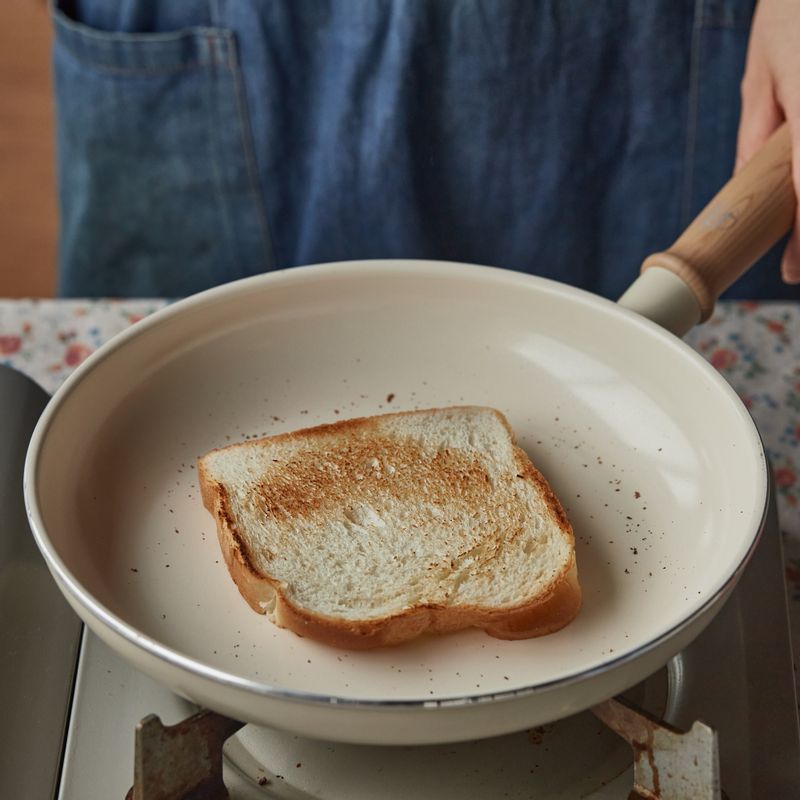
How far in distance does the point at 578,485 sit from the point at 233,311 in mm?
361

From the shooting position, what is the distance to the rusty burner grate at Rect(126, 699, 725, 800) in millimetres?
611

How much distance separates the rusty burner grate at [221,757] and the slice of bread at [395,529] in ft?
0.33

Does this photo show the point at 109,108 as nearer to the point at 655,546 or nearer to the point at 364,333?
the point at 364,333

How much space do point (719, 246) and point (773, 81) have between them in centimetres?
28

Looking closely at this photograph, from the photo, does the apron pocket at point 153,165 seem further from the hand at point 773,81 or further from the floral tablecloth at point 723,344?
the hand at point 773,81

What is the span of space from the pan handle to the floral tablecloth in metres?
0.22

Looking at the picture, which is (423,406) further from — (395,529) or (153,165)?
(153,165)

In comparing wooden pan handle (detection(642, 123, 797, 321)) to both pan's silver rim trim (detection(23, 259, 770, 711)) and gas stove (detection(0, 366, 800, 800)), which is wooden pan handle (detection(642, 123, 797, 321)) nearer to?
pan's silver rim trim (detection(23, 259, 770, 711))

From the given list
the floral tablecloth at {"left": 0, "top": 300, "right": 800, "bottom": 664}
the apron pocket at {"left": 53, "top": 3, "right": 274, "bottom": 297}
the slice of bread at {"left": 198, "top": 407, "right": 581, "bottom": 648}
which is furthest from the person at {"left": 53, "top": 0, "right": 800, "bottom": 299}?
the slice of bread at {"left": 198, "top": 407, "right": 581, "bottom": 648}

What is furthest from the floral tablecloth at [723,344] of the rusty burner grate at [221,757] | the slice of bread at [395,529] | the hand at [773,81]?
the rusty burner grate at [221,757]

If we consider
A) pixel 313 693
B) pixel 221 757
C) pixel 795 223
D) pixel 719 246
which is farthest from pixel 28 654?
pixel 795 223

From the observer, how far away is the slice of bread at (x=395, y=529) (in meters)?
0.71

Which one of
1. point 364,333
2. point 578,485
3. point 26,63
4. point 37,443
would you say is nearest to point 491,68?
point 364,333

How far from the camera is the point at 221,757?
25.3 inches
